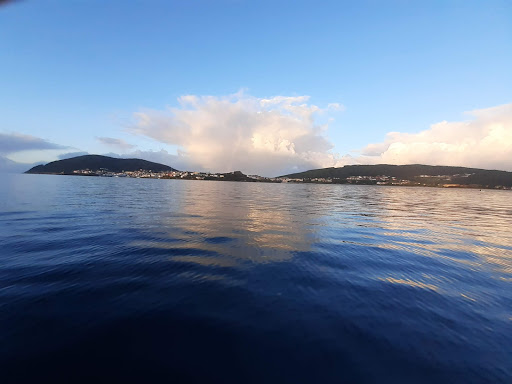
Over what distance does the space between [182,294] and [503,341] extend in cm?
1078

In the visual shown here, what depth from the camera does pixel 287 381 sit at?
5.50m

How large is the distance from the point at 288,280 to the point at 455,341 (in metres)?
6.04

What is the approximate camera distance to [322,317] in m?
8.12

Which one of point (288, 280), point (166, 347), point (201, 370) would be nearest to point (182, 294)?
point (166, 347)

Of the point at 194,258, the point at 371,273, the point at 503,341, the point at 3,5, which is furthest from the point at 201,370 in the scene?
the point at 3,5

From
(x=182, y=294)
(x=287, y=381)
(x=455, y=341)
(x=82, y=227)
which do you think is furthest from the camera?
(x=82, y=227)

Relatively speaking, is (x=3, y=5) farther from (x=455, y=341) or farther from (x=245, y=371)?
(x=455, y=341)

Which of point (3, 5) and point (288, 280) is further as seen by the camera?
point (288, 280)

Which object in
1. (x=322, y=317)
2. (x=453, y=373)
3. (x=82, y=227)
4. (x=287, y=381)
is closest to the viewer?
(x=287, y=381)

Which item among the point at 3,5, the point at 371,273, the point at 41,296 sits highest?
the point at 3,5

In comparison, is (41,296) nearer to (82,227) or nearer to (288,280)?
(288,280)

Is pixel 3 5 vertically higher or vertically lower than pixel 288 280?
higher

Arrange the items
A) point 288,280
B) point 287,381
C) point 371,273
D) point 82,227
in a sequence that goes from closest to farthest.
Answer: point 287,381 < point 288,280 < point 371,273 < point 82,227

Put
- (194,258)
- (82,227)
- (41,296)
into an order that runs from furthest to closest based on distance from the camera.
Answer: (82,227), (194,258), (41,296)
